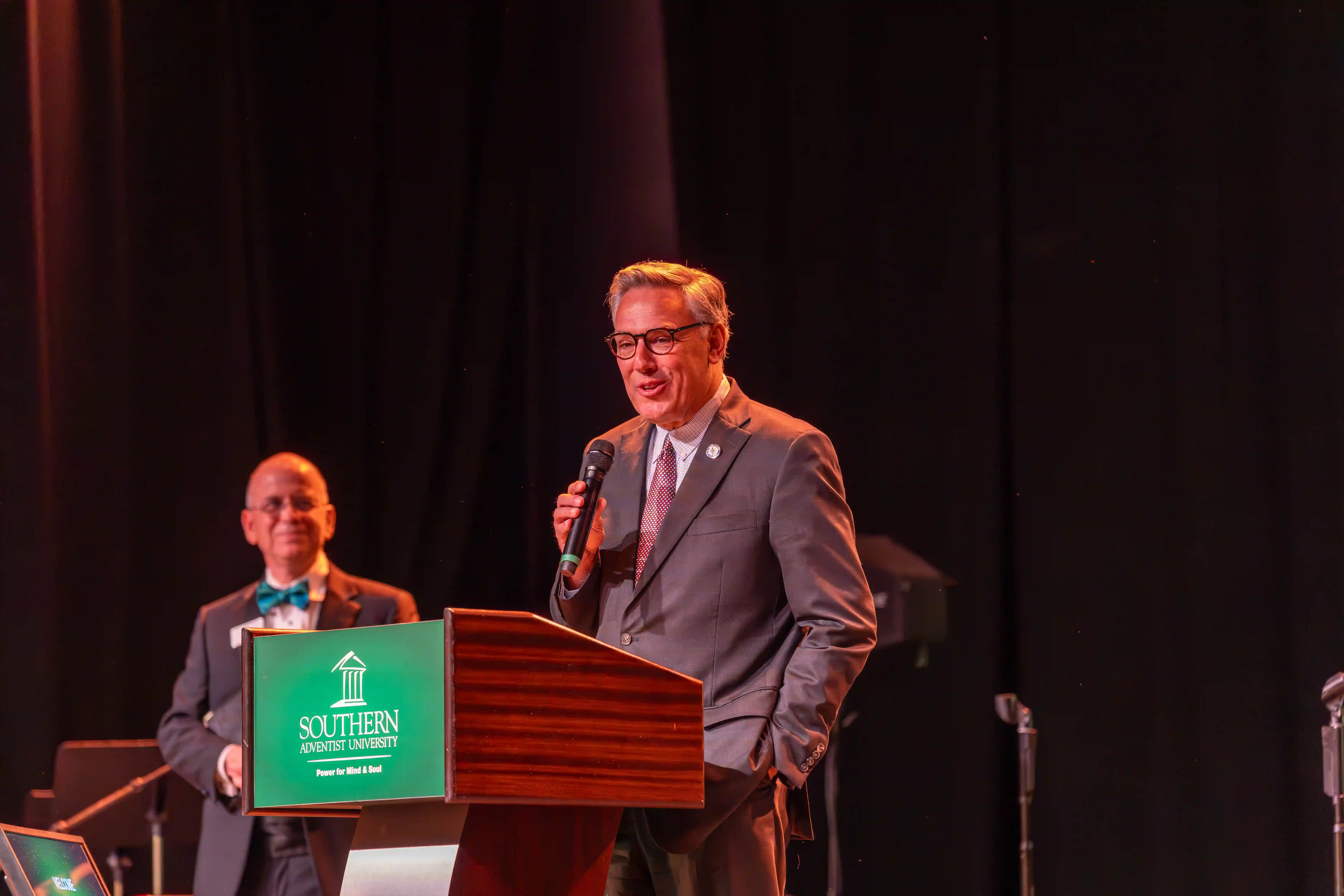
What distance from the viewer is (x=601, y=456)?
2416 millimetres

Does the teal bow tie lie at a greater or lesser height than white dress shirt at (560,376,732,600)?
lesser

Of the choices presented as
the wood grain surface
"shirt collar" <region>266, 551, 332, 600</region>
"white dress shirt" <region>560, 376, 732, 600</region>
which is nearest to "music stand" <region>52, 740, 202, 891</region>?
"shirt collar" <region>266, 551, 332, 600</region>

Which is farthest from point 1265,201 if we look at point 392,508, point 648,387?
point 392,508

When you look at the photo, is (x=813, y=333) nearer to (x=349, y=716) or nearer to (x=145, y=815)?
(x=145, y=815)

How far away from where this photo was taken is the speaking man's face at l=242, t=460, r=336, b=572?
13.7 feet

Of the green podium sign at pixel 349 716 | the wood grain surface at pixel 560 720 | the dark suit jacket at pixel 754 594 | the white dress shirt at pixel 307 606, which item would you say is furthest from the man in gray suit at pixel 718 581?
the white dress shirt at pixel 307 606

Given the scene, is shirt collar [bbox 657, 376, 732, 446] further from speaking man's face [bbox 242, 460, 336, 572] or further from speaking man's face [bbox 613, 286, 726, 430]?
speaking man's face [bbox 242, 460, 336, 572]

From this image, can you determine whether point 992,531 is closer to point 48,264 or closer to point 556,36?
point 556,36

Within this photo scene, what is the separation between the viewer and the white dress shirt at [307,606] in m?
4.05

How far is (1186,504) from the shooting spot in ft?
13.4

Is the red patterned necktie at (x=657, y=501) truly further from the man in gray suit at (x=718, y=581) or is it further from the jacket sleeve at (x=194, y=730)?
the jacket sleeve at (x=194, y=730)

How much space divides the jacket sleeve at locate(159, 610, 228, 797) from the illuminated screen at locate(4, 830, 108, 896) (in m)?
1.50

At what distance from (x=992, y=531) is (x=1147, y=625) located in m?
0.51

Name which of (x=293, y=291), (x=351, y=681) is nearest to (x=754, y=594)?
(x=351, y=681)
